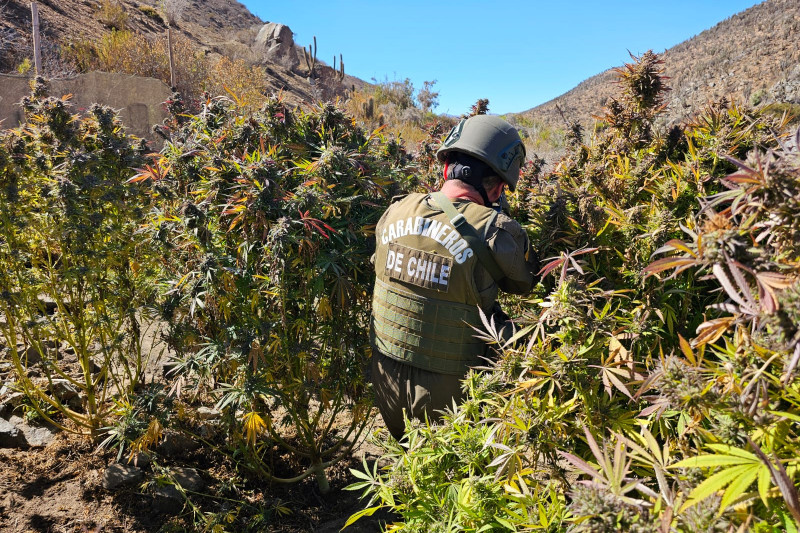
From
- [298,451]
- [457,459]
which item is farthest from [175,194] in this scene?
[457,459]

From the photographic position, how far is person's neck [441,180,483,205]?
246cm

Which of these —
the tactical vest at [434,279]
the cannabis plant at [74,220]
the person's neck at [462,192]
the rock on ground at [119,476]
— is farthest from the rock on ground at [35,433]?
the person's neck at [462,192]

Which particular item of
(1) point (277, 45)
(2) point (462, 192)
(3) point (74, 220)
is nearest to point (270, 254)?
(2) point (462, 192)

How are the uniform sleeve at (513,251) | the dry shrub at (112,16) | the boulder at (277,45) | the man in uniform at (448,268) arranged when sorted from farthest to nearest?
1. the boulder at (277,45)
2. the dry shrub at (112,16)
3. the man in uniform at (448,268)
4. the uniform sleeve at (513,251)

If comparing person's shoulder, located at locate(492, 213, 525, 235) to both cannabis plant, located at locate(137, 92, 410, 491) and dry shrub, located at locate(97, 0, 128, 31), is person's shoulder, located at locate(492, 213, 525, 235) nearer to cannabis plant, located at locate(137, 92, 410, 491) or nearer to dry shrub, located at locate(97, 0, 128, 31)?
cannabis plant, located at locate(137, 92, 410, 491)

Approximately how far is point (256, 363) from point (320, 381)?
0.54 metres

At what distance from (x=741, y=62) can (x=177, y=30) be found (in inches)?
939

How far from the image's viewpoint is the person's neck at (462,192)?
2.46 metres

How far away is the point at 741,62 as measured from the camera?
58.9 ft

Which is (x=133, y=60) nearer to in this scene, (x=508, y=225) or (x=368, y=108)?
(x=368, y=108)

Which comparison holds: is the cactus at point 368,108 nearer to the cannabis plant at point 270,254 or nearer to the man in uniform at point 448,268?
the cannabis plant at point 270,254

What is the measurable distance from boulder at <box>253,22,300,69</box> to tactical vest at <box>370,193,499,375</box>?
25.8 m

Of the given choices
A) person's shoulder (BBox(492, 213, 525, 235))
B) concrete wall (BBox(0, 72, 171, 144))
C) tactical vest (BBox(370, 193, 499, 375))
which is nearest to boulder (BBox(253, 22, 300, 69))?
concrete wall (BBox(0, 72, 171, 144))

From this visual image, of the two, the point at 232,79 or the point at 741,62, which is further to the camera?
the point at 741,62
